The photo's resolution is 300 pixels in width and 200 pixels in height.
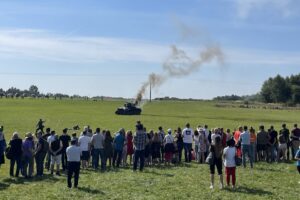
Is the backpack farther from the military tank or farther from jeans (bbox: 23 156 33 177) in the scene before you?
the military tank

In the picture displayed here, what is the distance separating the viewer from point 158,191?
18281mm

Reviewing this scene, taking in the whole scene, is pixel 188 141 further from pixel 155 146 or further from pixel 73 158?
pixel 73 158

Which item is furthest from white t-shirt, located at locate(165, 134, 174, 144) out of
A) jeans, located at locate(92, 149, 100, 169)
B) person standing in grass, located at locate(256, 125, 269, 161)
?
person standing in grass, located at locate(256, 125, 269, 161)

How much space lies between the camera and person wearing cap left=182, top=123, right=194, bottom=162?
26.5 metres

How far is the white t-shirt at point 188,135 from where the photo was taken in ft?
86.8

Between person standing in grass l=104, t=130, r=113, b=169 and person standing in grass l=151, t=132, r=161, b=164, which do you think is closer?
person standing in grass l=104, t=130, r=113, b=169

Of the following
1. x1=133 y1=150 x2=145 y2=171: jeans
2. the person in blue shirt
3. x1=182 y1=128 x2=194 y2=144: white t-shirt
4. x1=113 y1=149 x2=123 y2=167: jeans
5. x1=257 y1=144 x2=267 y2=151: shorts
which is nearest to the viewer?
x1=133 y1=150 x2=145 y2=171: jeans

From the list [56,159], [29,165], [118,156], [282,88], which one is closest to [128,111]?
[118,156]

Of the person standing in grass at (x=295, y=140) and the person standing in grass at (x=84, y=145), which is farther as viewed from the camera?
the person standing in grass at (x=295, y=140)

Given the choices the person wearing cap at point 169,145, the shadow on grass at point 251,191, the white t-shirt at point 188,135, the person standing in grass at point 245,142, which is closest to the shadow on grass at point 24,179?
the person wearing cap at point 169,145

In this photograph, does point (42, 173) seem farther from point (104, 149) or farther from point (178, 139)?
point (178, 139)

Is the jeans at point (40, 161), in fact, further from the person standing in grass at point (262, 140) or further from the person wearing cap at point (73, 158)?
the person standing in grass at point (262, 140)

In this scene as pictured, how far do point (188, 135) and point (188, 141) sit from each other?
38 centimetres

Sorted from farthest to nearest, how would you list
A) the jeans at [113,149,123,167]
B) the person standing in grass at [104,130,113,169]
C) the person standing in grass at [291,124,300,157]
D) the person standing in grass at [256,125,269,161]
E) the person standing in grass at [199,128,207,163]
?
1. the person standing in grass at [291,124,300,157]
2. the person standing in grass at [256,125,269,161]
3. the person standing in grass at [199,128,207,163]
4. the jeans at [113,149,123,167]
5. the person standing in grass at [104,130,113,169]
